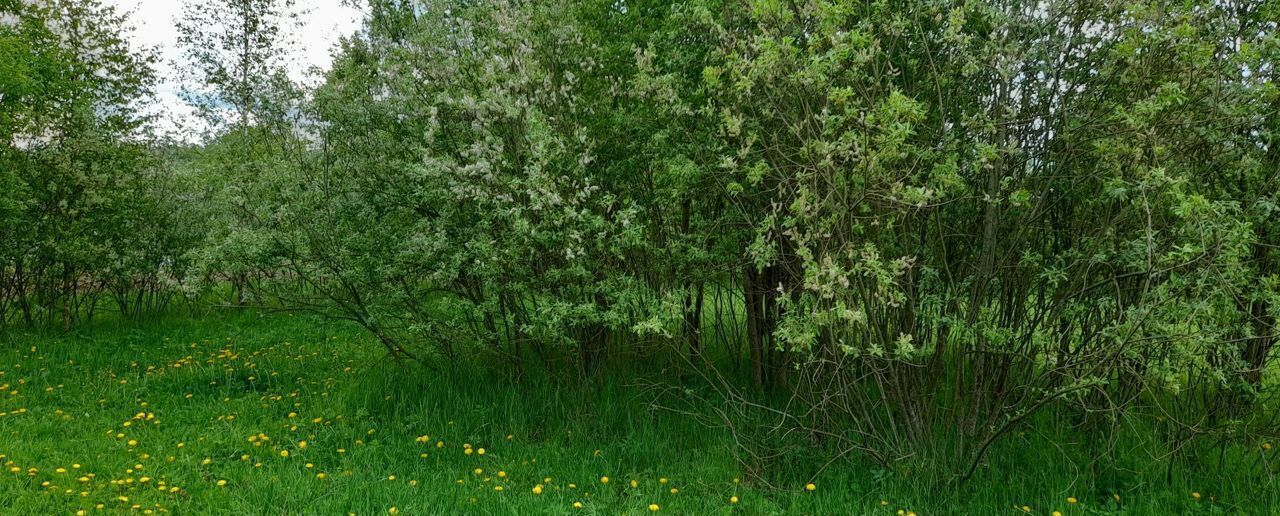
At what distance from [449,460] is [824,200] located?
314cm

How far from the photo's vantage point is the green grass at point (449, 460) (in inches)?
170

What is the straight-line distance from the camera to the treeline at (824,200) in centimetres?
389

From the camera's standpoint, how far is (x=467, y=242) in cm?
530

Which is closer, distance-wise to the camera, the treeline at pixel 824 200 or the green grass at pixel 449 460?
the treeline at pixel 824 200

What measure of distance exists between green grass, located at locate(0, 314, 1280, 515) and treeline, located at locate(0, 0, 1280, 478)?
278 millimetres

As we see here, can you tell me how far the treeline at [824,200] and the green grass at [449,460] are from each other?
0.28 meters

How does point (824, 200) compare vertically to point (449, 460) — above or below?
above

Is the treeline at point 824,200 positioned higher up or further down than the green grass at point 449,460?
higher up

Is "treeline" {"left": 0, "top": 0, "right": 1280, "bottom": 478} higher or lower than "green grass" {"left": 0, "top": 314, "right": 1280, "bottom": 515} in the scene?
higher

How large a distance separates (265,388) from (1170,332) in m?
7.25

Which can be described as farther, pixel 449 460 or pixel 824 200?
pixel 449 460

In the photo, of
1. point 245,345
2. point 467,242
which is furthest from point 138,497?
point 245,345

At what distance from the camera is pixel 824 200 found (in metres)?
3.88

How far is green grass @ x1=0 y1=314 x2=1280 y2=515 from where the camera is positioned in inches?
170
